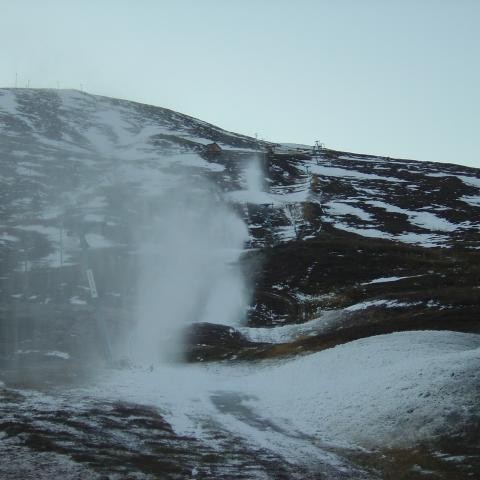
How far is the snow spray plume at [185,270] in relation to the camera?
5832 cm

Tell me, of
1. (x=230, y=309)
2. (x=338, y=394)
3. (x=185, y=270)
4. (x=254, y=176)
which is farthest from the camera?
(x=254, y=176)

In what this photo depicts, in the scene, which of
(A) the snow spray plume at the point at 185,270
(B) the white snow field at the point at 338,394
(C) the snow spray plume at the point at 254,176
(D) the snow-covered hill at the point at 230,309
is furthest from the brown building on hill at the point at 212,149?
(B) the white snow field at the point at 338,394

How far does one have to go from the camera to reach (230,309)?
67.5m

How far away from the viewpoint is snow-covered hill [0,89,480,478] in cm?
2075

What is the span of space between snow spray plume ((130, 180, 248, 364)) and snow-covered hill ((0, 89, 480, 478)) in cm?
39

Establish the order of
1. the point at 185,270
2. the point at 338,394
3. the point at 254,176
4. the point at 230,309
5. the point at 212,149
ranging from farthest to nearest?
the point at 212,149
the point at 254,176
the point at 185,270
the point at 230,309
the point at 338,394

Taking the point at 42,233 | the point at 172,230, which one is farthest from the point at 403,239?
the point at 42,233

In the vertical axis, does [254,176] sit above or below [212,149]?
below

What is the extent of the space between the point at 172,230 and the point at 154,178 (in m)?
32.2

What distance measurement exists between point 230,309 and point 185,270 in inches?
675

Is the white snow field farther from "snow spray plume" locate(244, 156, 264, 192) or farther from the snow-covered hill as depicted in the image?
"snow spray plume" locate(244, 156, 264, 192)

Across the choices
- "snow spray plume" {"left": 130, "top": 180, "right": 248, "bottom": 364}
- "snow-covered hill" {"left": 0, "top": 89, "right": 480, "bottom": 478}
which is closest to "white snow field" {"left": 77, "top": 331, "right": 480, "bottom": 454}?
"snow-covered hill" {"left": 0, "top": 89, "right": 480, "bottom": 478}

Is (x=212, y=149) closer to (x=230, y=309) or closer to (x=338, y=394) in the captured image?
(x=230, y=309)

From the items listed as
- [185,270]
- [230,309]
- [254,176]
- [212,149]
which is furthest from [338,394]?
[212,149]
